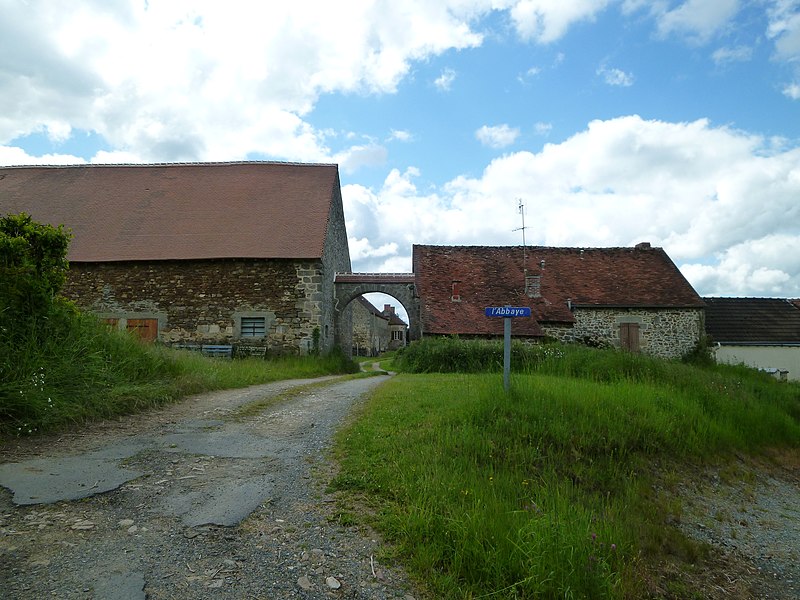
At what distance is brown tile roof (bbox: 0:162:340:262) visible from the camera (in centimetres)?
1803

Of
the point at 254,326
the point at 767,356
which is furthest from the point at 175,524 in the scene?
the point at 767,356

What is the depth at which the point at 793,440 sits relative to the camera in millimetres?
9508

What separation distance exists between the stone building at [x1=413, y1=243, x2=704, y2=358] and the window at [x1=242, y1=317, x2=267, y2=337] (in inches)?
238

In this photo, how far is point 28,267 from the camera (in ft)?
21.4

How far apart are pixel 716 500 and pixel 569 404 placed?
7.22 ft

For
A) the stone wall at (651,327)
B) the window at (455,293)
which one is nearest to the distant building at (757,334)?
the stone wall at (651,327)

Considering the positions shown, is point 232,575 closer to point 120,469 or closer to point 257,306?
point 120,469

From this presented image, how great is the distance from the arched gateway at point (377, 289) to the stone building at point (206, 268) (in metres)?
0.54

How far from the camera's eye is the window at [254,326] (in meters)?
17.8

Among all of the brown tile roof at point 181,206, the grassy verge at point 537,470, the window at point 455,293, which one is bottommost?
the grassy verge at point 537,470

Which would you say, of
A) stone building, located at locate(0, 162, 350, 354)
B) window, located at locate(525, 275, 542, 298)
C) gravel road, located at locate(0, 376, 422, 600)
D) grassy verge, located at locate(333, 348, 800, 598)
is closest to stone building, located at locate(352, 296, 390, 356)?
window, located at locate(525, 275, 542, 298)

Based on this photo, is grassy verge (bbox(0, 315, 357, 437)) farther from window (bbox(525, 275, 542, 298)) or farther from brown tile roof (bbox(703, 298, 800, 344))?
brown tile roof (bbox(703, 298, 800, 344))

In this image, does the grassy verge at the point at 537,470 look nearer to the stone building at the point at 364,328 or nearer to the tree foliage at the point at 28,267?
the tree foliage at the point at 28,267

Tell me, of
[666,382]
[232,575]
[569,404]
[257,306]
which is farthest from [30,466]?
[257,306]
